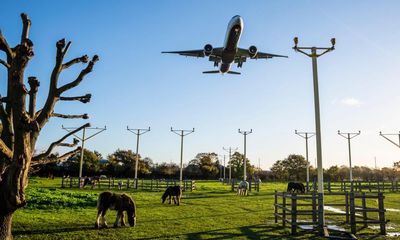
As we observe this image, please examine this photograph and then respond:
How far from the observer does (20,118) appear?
464 cm

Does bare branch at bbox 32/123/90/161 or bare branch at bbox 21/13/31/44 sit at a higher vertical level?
bare branch at bbox 21/13/31/44

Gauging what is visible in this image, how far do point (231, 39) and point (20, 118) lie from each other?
23.7m

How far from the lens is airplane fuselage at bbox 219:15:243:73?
2527 cm

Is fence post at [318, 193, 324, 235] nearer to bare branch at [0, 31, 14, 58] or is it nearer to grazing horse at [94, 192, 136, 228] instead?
grazing horse at [94, 192, 136, 228]

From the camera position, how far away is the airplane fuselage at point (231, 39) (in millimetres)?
25266

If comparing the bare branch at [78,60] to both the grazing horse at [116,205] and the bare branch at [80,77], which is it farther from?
the grazing horse at [116,205]

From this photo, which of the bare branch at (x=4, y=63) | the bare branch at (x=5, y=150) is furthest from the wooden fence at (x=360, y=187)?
the bare branch at (x=4, y=63)

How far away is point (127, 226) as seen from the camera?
495 inches

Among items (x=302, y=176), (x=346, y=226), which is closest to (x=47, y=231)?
(x=346, y=226)

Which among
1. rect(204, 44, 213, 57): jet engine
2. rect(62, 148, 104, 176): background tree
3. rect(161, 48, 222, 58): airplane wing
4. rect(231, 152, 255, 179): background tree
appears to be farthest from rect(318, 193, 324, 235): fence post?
rect(231, 152, 255, 179): background tree

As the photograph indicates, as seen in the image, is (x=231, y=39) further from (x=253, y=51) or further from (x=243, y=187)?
(x=243, y=187)

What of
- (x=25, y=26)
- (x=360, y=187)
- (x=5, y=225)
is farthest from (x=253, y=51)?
(x=5, y=225)

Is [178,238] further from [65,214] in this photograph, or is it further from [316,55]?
[316,55]

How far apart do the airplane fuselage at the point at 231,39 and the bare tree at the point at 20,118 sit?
819 inches
